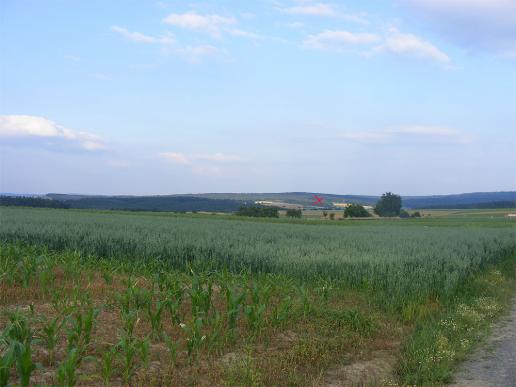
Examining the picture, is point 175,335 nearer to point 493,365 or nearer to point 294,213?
point 493,365

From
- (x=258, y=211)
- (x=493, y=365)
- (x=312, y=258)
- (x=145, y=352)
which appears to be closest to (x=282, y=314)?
(x=145, y=352)

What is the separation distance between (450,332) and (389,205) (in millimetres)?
102122

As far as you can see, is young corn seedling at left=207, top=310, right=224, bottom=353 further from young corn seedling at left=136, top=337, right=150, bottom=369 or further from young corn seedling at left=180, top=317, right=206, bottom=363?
young corn seedling at left=136, top=337, right=150, bottom=369

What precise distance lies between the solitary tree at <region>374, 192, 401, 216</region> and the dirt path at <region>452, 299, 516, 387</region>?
99081 mm

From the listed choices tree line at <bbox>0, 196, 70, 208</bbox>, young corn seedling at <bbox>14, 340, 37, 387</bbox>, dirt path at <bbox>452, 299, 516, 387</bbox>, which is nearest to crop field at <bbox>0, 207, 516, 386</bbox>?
young corn seedling at <bbox>14, 340, 37, 387</bbox>

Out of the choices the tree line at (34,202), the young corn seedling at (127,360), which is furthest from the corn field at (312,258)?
the tree line at (34,202)

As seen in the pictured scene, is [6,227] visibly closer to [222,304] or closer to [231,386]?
[222,304]

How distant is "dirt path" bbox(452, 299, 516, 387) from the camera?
258 inches

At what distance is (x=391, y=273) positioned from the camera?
12.0 m

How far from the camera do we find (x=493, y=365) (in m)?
7.21

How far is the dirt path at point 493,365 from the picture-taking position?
655 centimetres

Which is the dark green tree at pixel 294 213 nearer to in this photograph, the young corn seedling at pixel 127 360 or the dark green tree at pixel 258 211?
the dark green tree at pixel 258 211

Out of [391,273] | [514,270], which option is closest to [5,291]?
[391,273]

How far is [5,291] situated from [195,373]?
5.57 metres
